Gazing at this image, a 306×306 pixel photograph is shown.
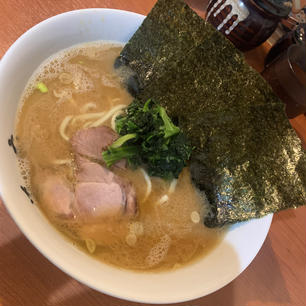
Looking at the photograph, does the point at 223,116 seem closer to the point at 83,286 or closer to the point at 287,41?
the point at 287,41

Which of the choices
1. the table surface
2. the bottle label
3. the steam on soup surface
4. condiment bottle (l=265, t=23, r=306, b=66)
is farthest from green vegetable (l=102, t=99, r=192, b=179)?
condiment bottle (l=265, t=23, r=306, b=66)

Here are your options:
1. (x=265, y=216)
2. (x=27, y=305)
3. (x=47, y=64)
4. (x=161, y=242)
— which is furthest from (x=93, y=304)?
(x=47, y=64)

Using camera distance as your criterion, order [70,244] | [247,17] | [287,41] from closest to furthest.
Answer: [70,244], [247,17], [287,41]

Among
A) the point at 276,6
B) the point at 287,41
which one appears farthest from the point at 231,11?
the point at 287,41

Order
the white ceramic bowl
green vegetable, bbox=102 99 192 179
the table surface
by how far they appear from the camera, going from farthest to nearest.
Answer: green vegetable, bbox=102 99 192 179
the table surface
the white ceramic bowl

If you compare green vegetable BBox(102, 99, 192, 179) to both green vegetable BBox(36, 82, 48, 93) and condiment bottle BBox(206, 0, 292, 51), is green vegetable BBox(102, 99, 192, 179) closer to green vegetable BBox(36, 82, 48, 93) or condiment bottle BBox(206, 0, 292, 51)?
green vegetable BBox(36, 82, 48, 93)

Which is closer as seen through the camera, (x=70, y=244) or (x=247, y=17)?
(x=70, y=244)

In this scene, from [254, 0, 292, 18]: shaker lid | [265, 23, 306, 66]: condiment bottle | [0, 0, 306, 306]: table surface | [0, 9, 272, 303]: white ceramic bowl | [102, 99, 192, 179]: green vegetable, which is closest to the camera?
[0, 9, 272, 303]: white ceramic bowl
